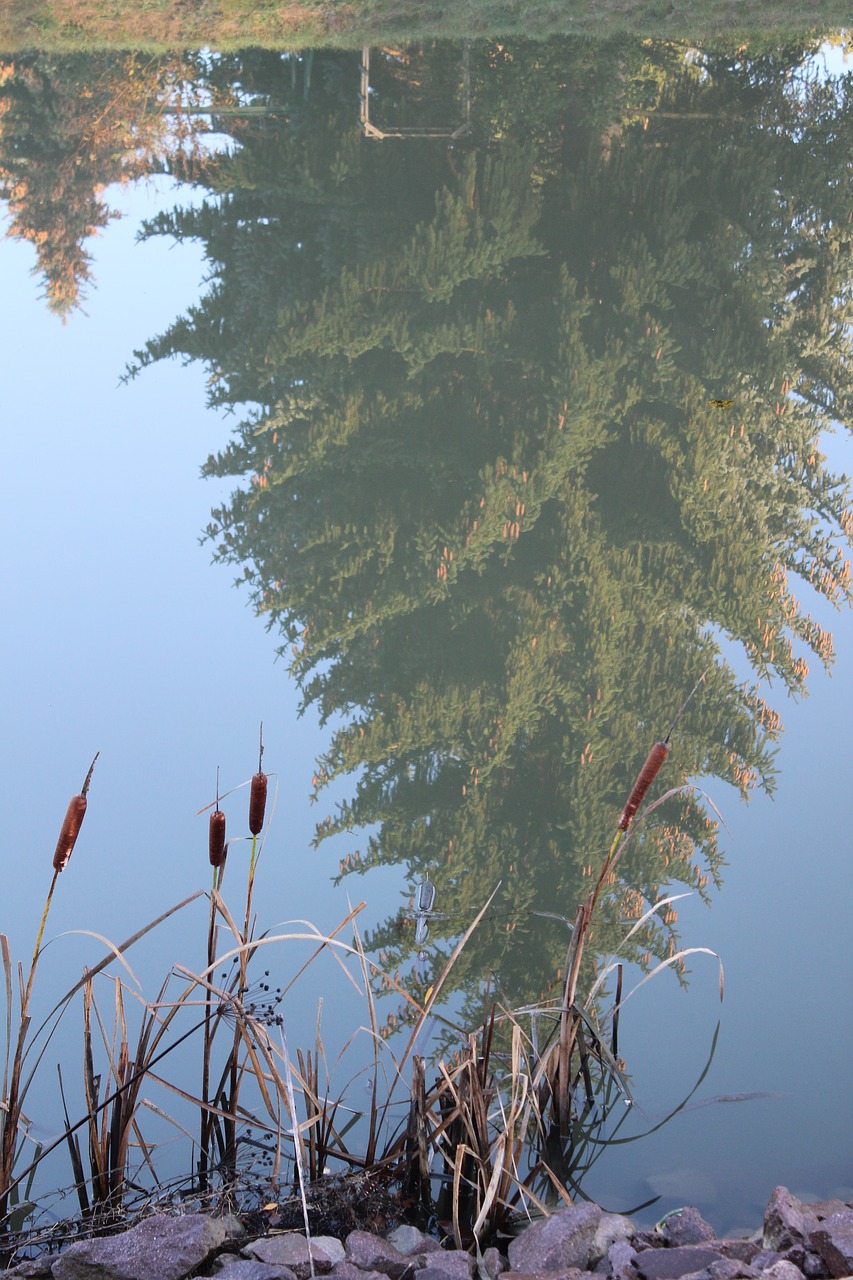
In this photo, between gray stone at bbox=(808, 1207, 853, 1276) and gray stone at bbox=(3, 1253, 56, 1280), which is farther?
gray stone at bbox=(3, 1253, 56, 1280)

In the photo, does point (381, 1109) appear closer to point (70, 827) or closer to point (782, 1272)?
point (782, 1272)

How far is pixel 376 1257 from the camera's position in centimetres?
225

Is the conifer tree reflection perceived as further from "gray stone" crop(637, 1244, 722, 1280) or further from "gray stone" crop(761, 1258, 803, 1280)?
"gray stone" crop(761, 1258, 803, 1280)

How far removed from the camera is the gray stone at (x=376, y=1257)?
2244mm

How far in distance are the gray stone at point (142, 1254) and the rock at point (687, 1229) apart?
0.83 meters

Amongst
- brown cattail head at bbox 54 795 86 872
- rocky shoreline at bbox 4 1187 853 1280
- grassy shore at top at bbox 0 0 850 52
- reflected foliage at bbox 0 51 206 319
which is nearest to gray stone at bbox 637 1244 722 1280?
rocky shoreline at bbox 4 1187 853 1280

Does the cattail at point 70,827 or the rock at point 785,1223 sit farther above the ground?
the cattail at point 70,827

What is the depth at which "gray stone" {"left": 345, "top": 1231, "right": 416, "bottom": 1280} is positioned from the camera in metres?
2.24

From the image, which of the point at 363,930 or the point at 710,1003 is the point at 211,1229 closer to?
the point at 363,930

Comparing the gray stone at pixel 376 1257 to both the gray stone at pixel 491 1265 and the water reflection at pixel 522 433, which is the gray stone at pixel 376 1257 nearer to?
the gray stone at pixel 491 1265

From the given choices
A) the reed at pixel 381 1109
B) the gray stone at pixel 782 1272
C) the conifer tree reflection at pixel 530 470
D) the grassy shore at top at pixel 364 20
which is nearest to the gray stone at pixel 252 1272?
the reed at pixel 381 1109

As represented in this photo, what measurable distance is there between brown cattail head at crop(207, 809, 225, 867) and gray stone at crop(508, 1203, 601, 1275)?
2.88 feet

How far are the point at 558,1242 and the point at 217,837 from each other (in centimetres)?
94

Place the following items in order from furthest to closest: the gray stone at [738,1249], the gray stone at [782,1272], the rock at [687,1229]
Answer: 1. the rock at [687,1229]
2. the gray stone at [738,1249]
3. the gray stone at [782,1272]
